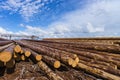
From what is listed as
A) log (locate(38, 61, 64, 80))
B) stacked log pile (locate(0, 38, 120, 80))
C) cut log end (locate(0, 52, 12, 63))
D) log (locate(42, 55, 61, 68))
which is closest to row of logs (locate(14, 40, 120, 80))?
stacked log pile (locate(0, 38, 120, 80))

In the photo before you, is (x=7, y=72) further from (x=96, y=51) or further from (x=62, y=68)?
(x=96, y=51)

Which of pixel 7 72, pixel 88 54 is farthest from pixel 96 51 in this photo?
pixel 7 72

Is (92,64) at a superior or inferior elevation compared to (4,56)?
inferior

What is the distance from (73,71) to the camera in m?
5.29

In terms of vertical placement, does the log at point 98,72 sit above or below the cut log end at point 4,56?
below

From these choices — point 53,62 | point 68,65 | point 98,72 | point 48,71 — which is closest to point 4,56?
point 48,71

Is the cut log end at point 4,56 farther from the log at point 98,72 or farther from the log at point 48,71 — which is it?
the log at point 98,72

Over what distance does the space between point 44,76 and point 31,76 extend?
390 mm

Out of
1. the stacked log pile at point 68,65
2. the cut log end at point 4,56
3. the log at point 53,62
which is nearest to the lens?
the cut log end at point 4,56

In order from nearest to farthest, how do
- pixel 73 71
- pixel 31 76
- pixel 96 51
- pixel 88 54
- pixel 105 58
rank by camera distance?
pixel 31 76
pixel 73 71
pixel 105 58
pixel 88 54
pixel 96 51

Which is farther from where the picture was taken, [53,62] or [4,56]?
[53,62]

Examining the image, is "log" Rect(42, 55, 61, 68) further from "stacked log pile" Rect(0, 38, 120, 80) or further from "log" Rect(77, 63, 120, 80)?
"log" Rect(77, 63, 120, 80)

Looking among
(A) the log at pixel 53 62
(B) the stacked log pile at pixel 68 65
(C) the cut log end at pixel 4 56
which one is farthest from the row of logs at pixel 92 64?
(C) the cut log end at pixel 4 56

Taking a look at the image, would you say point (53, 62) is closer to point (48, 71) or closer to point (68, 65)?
point (48, 71)
